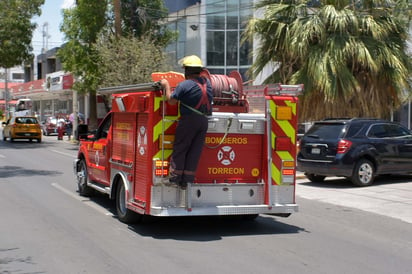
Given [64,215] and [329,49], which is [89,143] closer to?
[64,215]

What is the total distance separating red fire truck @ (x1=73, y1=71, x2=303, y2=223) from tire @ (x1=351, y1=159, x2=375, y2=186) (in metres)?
5.64

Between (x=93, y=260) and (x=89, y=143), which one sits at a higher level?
(x=89, y=143)

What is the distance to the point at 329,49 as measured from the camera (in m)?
16.7

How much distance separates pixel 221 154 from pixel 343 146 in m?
6.16

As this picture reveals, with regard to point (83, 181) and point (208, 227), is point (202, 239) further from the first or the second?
point (83, 181)

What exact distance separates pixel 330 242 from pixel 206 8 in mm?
26230

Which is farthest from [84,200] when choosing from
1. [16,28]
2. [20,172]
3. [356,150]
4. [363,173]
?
[16,28]

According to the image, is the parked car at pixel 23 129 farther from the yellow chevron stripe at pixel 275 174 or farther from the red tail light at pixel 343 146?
the yellow chevron stripe at pixel 275 174

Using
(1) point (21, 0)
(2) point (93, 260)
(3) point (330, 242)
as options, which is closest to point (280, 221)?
(3) point (330, 242)

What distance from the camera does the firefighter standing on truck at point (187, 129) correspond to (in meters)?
7.49

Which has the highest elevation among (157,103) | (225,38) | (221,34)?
(221,34)

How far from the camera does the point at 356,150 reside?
43.8 feet

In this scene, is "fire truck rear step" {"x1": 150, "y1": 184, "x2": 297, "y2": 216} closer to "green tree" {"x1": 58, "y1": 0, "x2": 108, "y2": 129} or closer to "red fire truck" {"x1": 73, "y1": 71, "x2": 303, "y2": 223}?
"red fire truck" {"x1": 73, "y1": 71, "x2": 303, "y2": 223}

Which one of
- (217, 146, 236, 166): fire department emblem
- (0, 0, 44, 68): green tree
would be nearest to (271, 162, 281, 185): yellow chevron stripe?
(217, 146, 236, 166): fire department emblem
